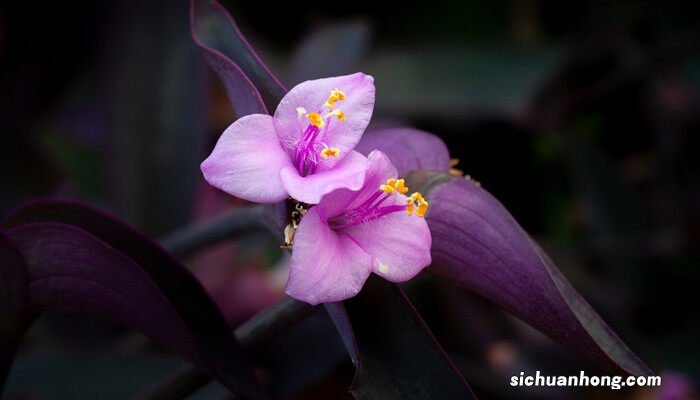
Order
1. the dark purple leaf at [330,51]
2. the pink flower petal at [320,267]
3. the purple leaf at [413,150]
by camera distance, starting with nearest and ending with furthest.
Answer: the pink flower petal at [320,267], the purple leaf at [413,150], the dark purple leaf at [330,51]

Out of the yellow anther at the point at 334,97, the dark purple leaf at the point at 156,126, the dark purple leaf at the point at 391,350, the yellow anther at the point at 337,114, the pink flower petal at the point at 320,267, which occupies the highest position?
the yellow anther at the point at 334,97

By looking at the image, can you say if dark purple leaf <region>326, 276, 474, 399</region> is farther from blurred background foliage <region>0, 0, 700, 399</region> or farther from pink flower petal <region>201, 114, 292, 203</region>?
blurred background foliage <region>0, 0, 700, 399</region>

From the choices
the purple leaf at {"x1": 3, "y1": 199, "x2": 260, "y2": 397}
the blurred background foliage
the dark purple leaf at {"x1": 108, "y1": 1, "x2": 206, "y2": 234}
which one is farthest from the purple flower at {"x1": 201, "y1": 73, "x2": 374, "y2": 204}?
the dark purple leaf at {"x1": 108, "y1": 1, "x2": 206, "y2": 234}

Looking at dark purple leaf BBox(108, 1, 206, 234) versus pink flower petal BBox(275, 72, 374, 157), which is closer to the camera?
pink flower petal BBox(275, 72, 374, 157)

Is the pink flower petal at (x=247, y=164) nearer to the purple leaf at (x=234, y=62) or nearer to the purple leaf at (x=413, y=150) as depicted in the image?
the purple leaf at (x=234, y=62)

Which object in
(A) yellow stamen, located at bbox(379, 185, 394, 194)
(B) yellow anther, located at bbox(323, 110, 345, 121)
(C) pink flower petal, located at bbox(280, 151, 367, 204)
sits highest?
(B) yellow anther, located at bbox(323, 110, 345, 121)

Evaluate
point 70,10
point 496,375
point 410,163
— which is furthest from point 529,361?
point 70,10

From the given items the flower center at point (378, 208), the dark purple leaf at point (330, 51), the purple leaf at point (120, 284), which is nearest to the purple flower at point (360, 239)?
the flower center at point (378, 208)

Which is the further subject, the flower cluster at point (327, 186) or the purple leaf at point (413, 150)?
the purple leaf at point (413, 150)
